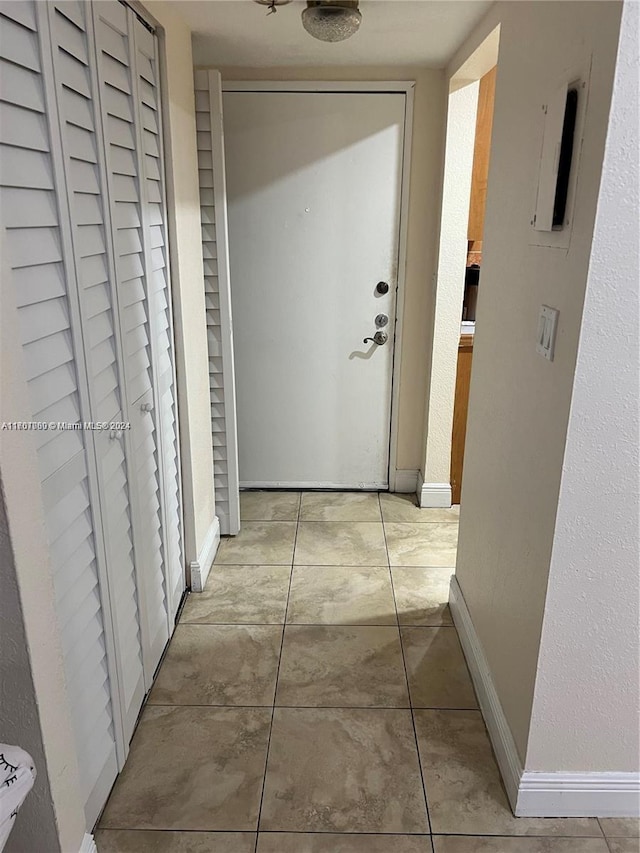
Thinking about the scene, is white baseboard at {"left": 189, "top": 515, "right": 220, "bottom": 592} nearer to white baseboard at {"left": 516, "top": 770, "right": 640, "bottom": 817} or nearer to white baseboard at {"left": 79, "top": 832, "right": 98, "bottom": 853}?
white baseboard at {"left": 79, "top": 832, "right": 98, "bottom": 853}

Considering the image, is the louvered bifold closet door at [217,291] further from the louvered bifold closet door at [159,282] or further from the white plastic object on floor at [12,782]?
the white plastic object on floor at [12,782]

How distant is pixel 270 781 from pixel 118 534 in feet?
2.48

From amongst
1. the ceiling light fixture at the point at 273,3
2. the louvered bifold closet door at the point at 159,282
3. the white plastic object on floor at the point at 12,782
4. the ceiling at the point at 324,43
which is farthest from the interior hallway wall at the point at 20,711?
the ceiling at the point at 324,43

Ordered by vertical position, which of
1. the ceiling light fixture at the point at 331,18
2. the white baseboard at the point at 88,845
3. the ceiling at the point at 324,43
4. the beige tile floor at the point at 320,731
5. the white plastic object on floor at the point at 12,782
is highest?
the ceiling at the point at 324,43

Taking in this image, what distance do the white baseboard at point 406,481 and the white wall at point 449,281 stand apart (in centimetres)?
11

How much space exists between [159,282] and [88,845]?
148 centimetres

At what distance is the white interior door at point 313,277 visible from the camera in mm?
2779

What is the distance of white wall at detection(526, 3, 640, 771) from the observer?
1.09 metres

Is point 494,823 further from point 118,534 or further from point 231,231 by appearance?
point 231,231

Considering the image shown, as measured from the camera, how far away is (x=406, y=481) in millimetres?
3293

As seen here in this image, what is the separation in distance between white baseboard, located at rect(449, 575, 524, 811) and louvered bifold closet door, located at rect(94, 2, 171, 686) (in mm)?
1008

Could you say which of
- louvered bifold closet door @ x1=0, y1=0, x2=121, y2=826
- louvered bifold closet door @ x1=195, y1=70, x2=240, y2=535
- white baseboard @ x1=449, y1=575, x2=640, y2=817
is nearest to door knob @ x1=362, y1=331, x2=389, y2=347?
louvered bifold closet door @ x1=195, y1=70, x2=240, y2=535

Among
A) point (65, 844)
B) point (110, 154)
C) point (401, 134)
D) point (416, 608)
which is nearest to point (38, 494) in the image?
point (65, 844)

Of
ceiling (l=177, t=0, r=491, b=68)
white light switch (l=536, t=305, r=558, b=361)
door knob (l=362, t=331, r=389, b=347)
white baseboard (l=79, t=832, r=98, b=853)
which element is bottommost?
white baseboard (l=79, t=832, r=98, b=853)
